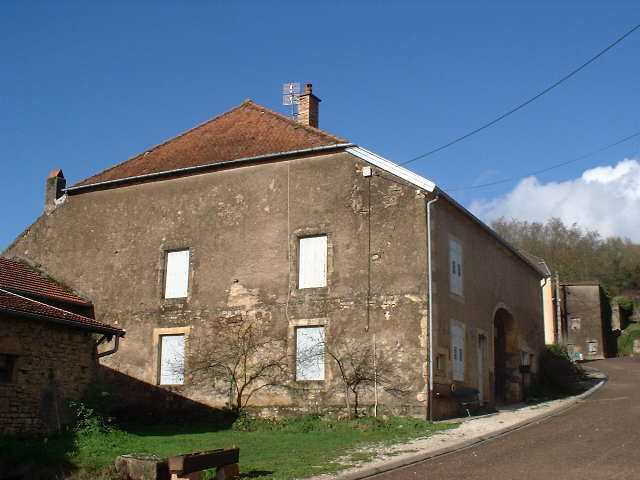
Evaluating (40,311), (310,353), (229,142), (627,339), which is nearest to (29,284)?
(40,311)

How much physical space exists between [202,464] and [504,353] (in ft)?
56.2

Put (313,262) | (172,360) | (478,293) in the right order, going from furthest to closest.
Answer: (478,293) → (172,360) → (313,262)

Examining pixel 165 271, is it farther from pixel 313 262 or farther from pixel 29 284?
pixel 313 262

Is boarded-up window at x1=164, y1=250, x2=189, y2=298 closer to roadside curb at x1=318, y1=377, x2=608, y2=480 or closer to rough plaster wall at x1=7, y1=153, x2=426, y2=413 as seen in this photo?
rough plaster wall at x1=7, y1=153, x2=426, y2=413

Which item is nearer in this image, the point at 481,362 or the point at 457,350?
the point at 457,350

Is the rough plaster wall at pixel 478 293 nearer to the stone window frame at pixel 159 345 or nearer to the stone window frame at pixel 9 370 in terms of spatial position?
the stone window frame at pixel 159 345

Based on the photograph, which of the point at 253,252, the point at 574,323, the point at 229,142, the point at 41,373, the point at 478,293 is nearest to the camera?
the point at 41,373

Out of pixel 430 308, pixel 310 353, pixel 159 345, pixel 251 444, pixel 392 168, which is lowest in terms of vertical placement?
pixel 251 444

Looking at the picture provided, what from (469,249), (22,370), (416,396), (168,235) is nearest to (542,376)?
(469,249)

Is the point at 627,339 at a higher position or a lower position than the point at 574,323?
lower

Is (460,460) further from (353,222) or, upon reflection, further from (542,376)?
(542,376)

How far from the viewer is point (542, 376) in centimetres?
2719

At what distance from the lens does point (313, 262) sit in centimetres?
1938

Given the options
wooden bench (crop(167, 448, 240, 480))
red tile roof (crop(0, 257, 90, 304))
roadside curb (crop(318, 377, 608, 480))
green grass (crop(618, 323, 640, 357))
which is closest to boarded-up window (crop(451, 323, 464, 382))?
roadside curb (crop(318, 377, 608, 480))
